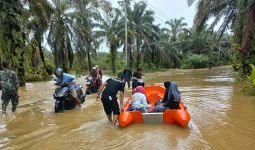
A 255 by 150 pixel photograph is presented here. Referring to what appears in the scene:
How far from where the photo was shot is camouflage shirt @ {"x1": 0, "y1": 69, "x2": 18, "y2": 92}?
11484 mm

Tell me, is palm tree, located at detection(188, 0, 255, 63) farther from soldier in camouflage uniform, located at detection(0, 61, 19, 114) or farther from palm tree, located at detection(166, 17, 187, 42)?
palm tree, located at detection(166, 17, 187, 42)

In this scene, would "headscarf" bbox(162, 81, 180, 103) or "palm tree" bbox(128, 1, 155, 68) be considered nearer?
"headscarf" bbox(162, 81, 180, 103)

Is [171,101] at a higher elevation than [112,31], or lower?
lower

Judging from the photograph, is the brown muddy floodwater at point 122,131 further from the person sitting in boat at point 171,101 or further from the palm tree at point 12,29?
the palm tree at point 12,29

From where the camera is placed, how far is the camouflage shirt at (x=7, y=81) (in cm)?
1148

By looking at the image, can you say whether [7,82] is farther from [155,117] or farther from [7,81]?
[155,117]

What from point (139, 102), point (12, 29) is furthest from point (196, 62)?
point (139, 102)

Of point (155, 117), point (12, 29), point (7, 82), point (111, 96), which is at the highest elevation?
point (12, 29)

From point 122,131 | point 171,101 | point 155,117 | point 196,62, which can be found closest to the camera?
point 122,131

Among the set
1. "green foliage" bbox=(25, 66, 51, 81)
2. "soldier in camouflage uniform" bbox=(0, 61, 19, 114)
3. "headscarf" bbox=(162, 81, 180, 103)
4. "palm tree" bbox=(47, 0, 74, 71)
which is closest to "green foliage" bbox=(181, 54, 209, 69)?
"palm tree" bbox=(47, 0, 74, 71)

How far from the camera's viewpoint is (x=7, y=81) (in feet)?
37.8

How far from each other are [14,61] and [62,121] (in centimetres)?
334

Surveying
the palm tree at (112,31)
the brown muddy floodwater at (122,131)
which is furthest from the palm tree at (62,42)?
the brown muddy floodwater at (122,131)

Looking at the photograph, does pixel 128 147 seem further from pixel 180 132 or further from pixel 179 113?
pixel 179 113
